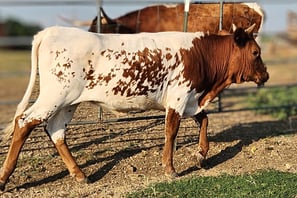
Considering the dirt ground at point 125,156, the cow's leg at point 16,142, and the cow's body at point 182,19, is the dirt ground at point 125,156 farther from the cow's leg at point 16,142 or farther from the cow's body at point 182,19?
the cow's body at point 182,19

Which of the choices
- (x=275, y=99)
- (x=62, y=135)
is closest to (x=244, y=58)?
(x=62, y=135)

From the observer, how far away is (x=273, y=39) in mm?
32906

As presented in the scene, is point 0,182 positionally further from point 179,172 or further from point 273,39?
point 273,39

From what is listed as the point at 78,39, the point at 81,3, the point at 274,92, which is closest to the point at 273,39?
the point at 274,92

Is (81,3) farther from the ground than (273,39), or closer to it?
farther from the ground

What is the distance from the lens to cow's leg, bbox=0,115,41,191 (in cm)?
633

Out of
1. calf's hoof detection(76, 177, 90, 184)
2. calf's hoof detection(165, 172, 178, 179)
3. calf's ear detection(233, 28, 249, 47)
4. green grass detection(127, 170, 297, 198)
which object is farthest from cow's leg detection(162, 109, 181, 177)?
calf's ear detection(233, 28, 249, 47)

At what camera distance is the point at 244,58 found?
7348mm

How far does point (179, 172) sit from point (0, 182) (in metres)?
2.03

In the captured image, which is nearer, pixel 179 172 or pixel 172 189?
pixel 172 189

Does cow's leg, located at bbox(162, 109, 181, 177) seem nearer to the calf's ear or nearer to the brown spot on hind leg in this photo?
the brown spot on hind leg

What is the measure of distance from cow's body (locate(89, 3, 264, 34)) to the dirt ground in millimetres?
1563

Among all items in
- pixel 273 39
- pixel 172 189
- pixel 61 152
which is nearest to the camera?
pixel 172 189

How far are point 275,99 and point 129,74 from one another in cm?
779
